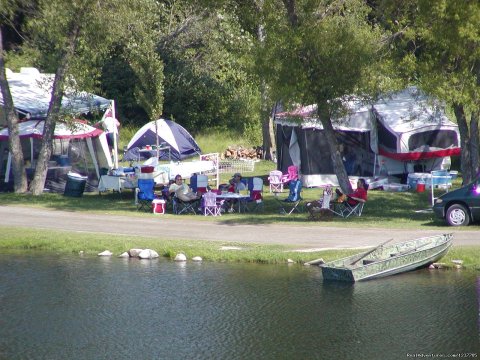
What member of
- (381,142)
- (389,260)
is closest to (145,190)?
(381,142)

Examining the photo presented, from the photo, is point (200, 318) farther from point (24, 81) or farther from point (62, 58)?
point (24, 81)

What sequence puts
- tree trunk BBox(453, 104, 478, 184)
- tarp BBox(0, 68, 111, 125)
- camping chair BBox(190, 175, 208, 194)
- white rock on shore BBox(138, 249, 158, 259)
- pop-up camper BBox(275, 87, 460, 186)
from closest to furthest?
white rock on shore BBox(138, 249, 158, 259) → tree trunk BBox(453, 104, 478, 184) → camping chair BBox(190, 175, 208, 194) → tarp BBox(0, 68, 111, 125) → pop-up camper BBox(275, 87, 460, 186)

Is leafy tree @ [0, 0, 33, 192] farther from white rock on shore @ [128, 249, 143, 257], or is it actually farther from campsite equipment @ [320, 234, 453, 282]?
campsite equipment @ [320, 234, 453, 282]

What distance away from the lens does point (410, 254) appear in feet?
62.7

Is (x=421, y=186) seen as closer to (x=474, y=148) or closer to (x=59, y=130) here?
(x=474, y=148)

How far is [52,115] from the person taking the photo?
30.0 m

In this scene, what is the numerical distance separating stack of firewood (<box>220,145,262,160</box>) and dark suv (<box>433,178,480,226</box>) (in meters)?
19.5

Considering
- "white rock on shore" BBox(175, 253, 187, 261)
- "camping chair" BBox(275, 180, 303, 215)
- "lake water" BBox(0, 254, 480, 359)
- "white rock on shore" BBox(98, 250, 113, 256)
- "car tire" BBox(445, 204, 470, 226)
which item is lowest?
"lake water" BBox(0, 254, 480, 359)

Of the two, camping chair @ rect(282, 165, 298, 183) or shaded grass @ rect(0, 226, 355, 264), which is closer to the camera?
shaded grass @ rect(0, 226, 355, 264)

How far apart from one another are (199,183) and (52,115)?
5.95 meters

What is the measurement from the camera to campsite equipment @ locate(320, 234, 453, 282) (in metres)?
18.5

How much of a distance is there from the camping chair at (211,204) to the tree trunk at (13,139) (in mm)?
7785

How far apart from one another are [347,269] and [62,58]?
14.9 meters

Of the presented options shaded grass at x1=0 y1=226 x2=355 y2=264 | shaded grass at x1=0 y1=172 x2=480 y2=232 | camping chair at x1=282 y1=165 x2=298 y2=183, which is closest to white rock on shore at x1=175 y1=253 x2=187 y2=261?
shaded grass at x1=0 y1=226 x2=355 y2=264
